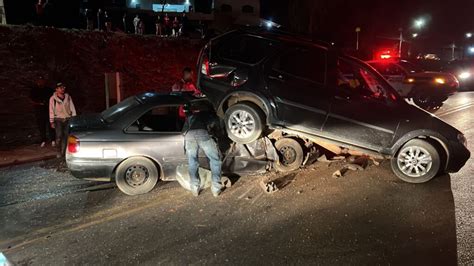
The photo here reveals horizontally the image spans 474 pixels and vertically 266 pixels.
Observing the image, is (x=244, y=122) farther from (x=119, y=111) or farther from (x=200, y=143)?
(x=119, y=111)

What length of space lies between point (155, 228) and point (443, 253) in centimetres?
319

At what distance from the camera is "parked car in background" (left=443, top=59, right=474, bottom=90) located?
19391 mm

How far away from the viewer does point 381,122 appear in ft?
20.3

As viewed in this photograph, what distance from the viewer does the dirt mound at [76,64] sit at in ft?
32.1

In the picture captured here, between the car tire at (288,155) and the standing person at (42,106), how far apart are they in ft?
18.9

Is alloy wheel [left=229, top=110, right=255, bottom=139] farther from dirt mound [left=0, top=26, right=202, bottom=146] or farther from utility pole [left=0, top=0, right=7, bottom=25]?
utility pole [left=0, top=0, right=7, bottom=25]

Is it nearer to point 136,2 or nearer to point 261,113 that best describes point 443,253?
point 261,113

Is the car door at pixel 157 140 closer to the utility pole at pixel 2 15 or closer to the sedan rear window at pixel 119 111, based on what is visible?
the sedan rear window at pixel 119 111

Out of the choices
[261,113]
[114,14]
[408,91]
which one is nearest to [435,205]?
[261,113]

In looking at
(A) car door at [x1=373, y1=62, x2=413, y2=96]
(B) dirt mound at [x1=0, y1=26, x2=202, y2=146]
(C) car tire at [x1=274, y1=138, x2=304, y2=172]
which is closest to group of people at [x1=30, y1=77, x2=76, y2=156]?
(B) dirt mound at [x1=0, y1=26, x2=202, y2=146]

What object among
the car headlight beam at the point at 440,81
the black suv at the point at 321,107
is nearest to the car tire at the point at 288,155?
the black suv at the point at 321,107

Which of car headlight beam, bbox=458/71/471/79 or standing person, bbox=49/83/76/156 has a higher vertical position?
car headlight beam, bbox=458/71/471/79

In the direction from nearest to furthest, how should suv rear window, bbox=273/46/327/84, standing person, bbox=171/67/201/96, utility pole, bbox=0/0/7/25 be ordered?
suv rear window, bbox=273/46/327/84
standing person, bbox=171/67/201/96
utility pole, bbox=0/0/7/25

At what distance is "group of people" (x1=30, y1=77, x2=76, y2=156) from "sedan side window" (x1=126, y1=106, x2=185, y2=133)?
2.59m
